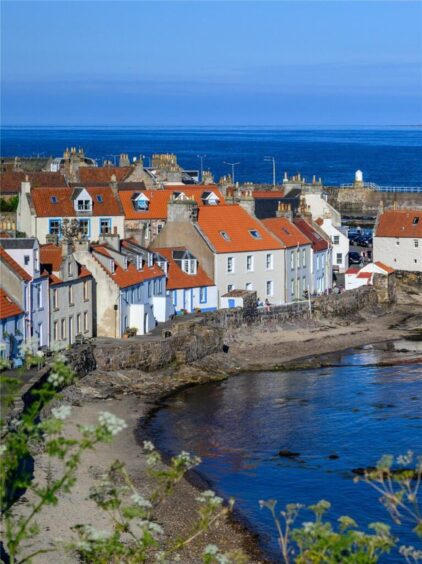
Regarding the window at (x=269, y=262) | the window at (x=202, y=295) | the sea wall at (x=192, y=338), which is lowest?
the sea wall at (x=192, y=338)

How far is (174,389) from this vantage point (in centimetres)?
5475

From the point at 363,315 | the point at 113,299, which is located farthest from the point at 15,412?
the point at 363,315

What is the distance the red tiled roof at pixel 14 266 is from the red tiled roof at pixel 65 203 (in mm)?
18455

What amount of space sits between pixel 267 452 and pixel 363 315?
3377 centimetres

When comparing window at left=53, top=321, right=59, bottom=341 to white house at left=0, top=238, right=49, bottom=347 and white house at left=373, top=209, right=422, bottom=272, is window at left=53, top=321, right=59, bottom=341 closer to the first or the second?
white house at left=0, top=238, right=49, bottom=347

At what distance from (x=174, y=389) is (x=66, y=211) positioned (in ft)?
70.3

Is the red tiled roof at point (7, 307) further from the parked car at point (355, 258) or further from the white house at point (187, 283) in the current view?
the parked car at point (355, 258)

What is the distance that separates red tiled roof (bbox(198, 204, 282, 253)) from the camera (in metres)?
70.4

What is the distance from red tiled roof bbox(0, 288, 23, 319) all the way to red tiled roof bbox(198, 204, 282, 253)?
19.5 metres

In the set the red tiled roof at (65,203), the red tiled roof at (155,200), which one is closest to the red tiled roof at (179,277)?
the red tiled roof at (65,203)

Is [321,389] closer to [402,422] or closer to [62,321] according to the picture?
[402,422]

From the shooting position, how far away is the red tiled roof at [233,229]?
70438mm

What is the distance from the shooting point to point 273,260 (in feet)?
239

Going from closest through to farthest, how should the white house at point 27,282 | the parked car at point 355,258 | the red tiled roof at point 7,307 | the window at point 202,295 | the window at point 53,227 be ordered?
the red tiled roof at point 7,307, the white house at point 27,282, the window at point 202,295, the window at point 53,227, the parked car at point 355,258
